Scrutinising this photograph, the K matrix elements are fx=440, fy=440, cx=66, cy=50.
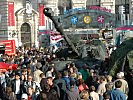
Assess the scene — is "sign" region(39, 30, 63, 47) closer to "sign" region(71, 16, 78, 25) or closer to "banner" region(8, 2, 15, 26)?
"sign" region(71, 16, 78, 25)

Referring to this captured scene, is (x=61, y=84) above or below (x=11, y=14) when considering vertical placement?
below

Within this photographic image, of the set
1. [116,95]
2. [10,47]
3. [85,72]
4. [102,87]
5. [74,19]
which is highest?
[74,19]

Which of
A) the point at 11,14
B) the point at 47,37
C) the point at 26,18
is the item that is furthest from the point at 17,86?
the point at 26,18

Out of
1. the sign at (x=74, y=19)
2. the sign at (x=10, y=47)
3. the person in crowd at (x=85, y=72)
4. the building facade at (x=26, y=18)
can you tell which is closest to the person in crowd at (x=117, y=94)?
the person in crowd at (x=85, y=72)

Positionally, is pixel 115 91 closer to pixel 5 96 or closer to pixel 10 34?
pixel 5 96

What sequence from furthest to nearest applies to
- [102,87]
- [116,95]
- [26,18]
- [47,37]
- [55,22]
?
[26,18] < [47,37] < [55,22] < [102,87] < [116,95]

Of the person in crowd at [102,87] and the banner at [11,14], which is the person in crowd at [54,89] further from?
the banner at [11,14]

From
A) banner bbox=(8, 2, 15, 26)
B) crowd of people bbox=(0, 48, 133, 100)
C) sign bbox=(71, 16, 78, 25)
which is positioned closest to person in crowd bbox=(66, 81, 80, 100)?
crowd of people bbox=(0, 48, 133, 100)

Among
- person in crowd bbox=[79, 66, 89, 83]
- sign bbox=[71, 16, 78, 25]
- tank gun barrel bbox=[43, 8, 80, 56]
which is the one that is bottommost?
person in crowd bbox=[79, 66, 89, 83]

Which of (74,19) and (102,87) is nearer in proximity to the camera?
(102,87)

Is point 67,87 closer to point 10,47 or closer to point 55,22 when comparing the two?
point 55,22

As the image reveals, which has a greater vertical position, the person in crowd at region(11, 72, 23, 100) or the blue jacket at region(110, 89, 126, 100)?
the blue jacket at region(110, 89, 126, 100)

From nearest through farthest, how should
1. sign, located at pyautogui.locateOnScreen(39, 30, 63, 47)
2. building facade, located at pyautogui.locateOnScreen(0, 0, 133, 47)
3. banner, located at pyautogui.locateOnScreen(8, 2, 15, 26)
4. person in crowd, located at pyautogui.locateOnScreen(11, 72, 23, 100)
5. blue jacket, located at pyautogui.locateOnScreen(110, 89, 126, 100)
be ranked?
blue jacket, located at pyautogui.locateOnScreen(110, 89, 126, 100)
person in crowd, located at pyautogui.locateOnScreen(11, 72, 23, 100)
sign, located at pyautogui.locateOnScreen(39, 30, 63, 47)
banner, located at pyautogui.locateOnScreen(8, 2, 15, 26)
building facade, located at pyautogui.locateOnScreen(0, 0, 133, 47)

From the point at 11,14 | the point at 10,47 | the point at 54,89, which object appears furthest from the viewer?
the point at 11,14
